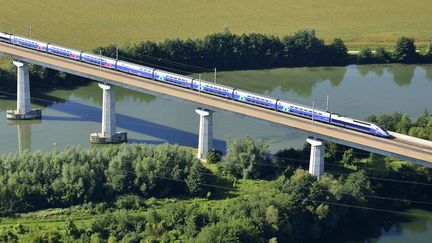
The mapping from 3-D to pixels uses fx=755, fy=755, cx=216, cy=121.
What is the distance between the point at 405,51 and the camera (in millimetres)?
94562

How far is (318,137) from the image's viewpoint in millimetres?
53594

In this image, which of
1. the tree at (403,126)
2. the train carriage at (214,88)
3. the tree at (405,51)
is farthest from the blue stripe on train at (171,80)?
the tree at (405,51)

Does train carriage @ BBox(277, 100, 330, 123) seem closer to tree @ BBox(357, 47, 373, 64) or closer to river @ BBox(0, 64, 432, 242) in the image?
river @ BBox(0, 64, 432, 242)

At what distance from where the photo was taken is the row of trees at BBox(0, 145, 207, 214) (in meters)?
49.5

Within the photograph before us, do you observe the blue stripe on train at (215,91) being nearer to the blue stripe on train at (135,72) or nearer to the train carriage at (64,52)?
the blue stripe on train at (135,72)

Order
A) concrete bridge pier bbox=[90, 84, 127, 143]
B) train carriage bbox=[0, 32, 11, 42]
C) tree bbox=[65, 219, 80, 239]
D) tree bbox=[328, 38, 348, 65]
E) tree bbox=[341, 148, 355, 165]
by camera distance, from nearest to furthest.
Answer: tree bbox=[65, 219, 80, 239] → tree bbox=[341, 148, 355, 165] → concrete bridge pier bbox=[90, 84, 127, 143] → train carriage bbox=[0, 32, 11, 42] → tree bbox=[328, 38, 348, 65]

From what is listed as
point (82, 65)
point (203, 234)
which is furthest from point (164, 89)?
point (203, 234)

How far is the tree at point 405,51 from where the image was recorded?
9406 centimetres

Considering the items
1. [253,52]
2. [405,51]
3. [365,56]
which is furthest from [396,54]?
[253,52]

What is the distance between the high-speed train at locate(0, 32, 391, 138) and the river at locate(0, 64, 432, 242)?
188 cm

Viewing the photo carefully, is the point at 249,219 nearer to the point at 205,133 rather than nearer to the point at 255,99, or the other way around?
the point at 205,133

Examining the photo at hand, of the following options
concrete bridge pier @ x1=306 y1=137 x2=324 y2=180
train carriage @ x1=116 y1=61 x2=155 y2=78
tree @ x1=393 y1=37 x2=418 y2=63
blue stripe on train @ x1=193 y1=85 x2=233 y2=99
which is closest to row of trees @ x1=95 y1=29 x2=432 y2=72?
tree @ x1=393 y1=37 x2=418 y2=63

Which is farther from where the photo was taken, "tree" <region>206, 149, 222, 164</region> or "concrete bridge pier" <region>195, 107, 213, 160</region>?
"concrete bridge pier" <region>195, 107, 213, 160</region>

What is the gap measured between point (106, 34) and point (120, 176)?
48.1 meters
